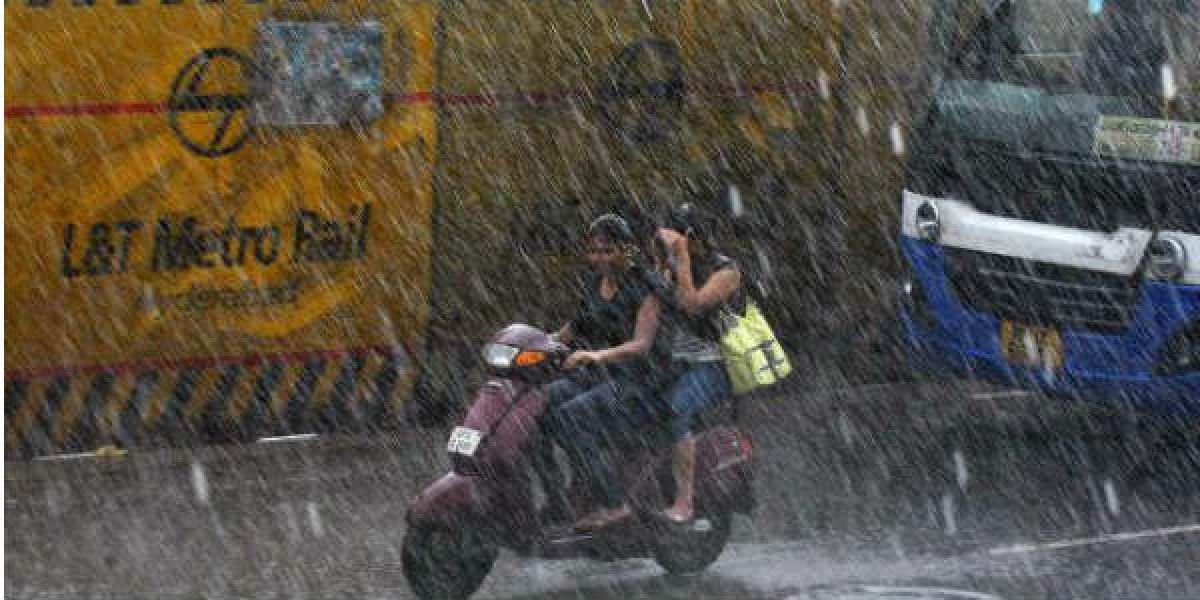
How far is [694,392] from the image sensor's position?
364 inches

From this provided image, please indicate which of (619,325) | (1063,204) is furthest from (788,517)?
(1063,204)

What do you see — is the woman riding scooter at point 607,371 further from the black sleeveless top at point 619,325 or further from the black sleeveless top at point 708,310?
the black sleeveless top at point 708,310

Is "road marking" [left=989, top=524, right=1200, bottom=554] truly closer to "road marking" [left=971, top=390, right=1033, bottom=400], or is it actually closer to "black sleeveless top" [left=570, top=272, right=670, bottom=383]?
"black sleeveless top" [left=570, top=272, right=670, bottom=383]

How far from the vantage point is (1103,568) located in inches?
384

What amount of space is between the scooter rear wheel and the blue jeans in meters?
0.41

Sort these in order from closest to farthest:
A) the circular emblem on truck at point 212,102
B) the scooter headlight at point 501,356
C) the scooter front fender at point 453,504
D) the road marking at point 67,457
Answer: the scooter front fender at point 453,504 → the scooter headlight at point 501,356 → the road marking at point 67,457 → the circular emblem on truck at point 212,102

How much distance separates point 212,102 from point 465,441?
389cm

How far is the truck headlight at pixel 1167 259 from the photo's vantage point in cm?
1078

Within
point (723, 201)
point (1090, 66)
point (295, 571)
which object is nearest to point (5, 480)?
point (295, 571)

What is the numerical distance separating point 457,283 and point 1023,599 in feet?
15.8

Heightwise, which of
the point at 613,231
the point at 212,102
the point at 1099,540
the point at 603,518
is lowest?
the point at 1099,540

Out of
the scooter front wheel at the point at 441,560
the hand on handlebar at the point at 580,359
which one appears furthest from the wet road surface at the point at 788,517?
the hand on handlebar at the point at 580,359

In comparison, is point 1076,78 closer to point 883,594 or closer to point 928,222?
point 928,222

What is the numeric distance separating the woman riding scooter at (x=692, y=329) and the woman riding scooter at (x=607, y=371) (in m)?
0.13
